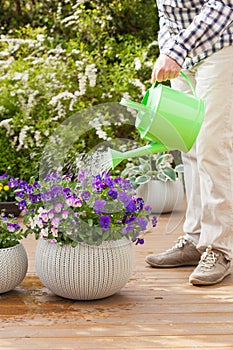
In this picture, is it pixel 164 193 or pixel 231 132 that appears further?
pixel 164 193

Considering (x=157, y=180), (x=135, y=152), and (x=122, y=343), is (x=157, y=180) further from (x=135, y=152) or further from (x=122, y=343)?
(x=122, y=343)

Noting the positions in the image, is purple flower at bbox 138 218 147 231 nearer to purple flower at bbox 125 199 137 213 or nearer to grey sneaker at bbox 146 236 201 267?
purple flower at bbox 125 199 137 213

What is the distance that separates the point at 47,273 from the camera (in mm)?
2395

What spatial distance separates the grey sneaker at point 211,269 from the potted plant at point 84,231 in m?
0.32

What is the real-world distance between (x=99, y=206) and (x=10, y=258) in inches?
14.9

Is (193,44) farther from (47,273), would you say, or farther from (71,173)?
(47,273)

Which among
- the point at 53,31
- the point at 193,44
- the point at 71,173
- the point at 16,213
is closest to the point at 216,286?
the point at 71,173

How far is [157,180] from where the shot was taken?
4215 mm

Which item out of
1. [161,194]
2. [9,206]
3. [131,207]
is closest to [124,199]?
[131,207]

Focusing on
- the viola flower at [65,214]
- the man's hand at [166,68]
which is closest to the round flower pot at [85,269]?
the viola flower at [65,214]

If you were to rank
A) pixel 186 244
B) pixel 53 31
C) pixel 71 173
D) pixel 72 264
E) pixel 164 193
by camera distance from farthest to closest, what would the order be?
pixel 53 31, pixel 164 193, pixel 186 244, pixel 71 173, pixel 72 264

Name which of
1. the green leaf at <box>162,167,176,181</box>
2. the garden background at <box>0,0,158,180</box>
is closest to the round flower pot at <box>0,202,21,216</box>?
the garden background at <box>0,0,158,180</box>

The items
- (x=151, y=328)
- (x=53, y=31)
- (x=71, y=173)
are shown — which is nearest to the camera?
(x=151, y=328)

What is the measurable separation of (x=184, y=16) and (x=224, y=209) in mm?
747
